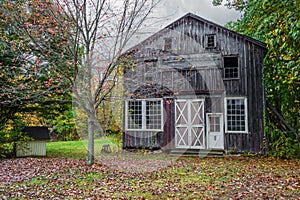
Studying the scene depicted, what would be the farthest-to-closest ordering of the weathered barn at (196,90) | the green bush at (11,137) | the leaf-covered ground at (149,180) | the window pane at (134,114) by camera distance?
the window pane at (134,114), the weathered barn at (196,90), the green bush at (11,137), the leaf-covered ground at (149,180)

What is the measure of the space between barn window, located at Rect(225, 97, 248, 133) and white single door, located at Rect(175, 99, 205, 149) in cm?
118

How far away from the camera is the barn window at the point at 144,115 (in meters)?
13.6

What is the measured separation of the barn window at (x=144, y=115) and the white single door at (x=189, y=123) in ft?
2.98

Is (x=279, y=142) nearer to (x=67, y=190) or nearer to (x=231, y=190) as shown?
(x=231, y=190)

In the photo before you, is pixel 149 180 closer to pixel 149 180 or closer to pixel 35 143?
pixel 149 180

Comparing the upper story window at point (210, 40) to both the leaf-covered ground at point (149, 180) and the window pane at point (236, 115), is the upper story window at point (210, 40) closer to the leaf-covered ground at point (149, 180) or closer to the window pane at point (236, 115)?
the window pane at point (236, 115)

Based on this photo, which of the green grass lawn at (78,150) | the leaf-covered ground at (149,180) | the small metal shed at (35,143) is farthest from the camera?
the green grass lawn at (78,150)

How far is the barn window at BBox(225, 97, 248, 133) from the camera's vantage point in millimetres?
12469

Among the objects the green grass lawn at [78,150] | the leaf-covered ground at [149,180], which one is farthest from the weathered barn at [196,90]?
the leaf-covered ground at [149,180]

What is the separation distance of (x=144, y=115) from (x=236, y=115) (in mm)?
4431

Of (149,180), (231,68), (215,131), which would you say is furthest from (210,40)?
(149,180)

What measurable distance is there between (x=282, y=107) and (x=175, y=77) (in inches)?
236

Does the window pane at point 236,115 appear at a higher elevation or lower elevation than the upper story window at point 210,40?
lower

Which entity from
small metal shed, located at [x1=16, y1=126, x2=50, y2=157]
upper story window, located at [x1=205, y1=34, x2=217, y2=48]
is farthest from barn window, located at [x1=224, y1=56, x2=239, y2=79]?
small metal shed, located at [x1=16, y1=126, x2=50, y2=157]
